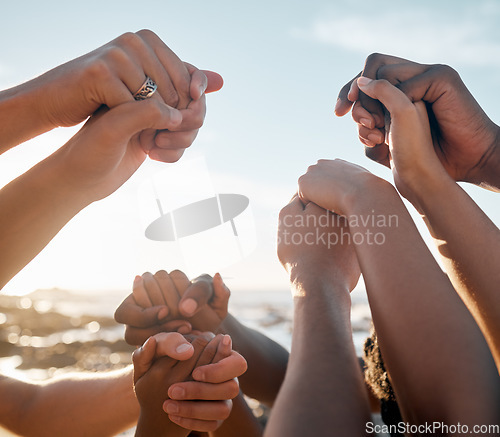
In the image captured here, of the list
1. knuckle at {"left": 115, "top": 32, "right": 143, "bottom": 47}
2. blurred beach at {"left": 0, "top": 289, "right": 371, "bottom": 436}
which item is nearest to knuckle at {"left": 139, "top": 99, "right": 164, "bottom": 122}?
knuckle at {"left": 115, "top": 32, "right": 143, "bottom": 47}

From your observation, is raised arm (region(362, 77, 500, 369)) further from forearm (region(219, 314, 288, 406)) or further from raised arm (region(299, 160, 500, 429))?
forearm (region(219, 314, 288, 406))

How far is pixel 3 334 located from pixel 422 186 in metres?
Result: 10.8

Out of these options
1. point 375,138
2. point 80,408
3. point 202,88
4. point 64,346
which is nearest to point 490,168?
point 375,138

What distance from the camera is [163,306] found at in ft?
5.83

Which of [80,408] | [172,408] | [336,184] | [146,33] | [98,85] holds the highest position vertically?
[146,33]

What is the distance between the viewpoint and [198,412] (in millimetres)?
1452

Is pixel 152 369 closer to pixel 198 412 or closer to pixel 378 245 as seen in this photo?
pixel 198 412

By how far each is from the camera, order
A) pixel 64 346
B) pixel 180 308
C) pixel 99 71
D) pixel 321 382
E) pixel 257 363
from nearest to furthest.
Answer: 1. pixel 321 382
2. pixel 99 71
3. pixel 180 308
4. pixel 257 363
5. pixel 64 346

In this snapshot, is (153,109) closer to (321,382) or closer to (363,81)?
(363,81)

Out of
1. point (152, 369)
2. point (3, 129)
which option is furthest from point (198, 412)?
point (3, 129)

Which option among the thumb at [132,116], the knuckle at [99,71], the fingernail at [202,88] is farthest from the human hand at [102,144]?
the fingernail at [202,88]

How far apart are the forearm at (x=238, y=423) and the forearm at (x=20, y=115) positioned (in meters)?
1.49

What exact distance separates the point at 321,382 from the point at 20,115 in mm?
1536

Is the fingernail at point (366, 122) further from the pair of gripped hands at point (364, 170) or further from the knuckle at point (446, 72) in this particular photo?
the knuckle at point (446, 72)
